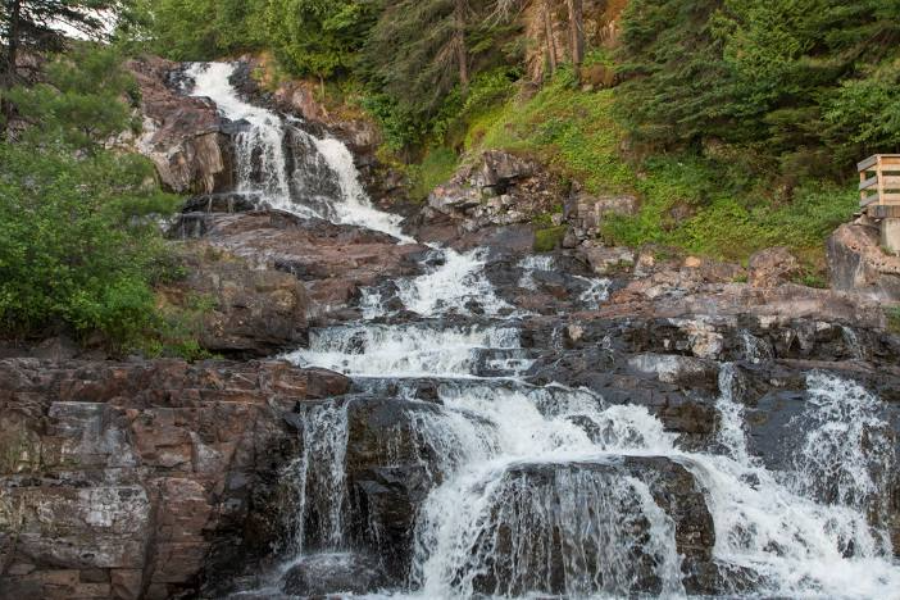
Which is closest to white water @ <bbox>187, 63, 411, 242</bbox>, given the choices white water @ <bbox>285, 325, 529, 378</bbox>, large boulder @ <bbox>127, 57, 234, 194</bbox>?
large boulder @ <bbox>127, 57, 234, 194</bbox>

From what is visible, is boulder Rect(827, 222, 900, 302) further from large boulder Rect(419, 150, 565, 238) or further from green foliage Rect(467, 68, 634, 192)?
large boulder Rect(419, 150, 565, 238)

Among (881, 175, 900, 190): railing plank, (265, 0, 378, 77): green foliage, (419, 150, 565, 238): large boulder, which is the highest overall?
(265, 0, 378, 77): green foliage

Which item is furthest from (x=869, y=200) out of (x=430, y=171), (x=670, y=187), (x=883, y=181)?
(x=430, y=171)

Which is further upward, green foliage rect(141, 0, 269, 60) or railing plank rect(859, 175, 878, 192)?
green foliage rect(141, 0, 269, 60)

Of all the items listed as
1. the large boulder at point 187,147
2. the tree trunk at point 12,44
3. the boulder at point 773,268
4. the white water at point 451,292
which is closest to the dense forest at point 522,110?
the tree trunk at point 12,44

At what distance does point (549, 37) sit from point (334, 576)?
2318 cm

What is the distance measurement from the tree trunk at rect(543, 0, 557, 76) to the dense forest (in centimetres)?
9

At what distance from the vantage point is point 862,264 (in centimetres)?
1645

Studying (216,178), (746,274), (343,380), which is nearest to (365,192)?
(216,178)

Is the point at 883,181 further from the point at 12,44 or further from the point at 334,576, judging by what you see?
the point at 12,44

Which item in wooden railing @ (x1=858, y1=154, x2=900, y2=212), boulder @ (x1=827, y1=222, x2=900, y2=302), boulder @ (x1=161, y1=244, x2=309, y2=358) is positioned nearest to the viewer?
boulder @ (x1=161, y1=244, x2=309, y2=358)

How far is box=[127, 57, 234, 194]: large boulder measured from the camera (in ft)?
90.2

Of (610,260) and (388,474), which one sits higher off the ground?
(610,260)

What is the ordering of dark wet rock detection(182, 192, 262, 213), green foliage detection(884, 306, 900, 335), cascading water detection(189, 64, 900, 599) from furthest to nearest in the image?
dark wet rock detection(182, 192, 262, 213) → green foliage detection(884, 306, 900, 335) → cascading water detection(189, 64, 900, 599)
